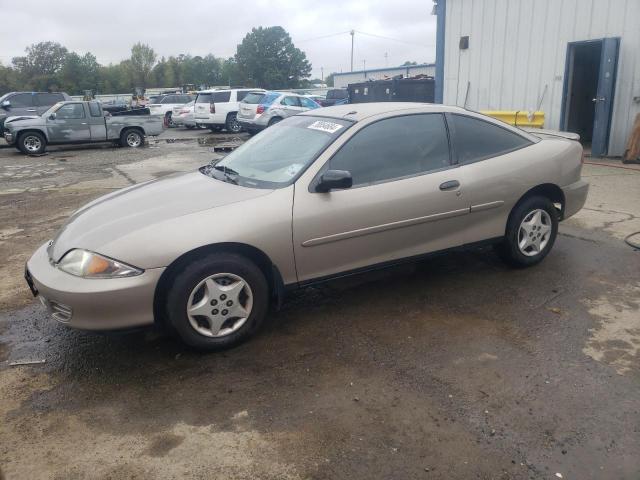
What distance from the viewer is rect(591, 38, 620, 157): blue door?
10.3 m

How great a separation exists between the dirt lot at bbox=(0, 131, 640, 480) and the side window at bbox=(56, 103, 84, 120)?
467 inches

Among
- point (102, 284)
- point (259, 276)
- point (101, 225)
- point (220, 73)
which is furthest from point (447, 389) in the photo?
point (220, 73)

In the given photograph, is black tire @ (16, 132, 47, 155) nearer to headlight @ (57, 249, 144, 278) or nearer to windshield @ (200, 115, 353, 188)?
windshield @ (200, 115, 353, 188)

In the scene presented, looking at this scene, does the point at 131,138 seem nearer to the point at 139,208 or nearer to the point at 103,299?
the point at 139,208

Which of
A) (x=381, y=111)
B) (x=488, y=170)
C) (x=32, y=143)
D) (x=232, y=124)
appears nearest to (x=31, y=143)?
(x=32, y=143)

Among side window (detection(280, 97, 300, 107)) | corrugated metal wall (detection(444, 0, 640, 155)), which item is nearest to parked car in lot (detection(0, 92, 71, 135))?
side window (detection(280, 97, 300, 107))

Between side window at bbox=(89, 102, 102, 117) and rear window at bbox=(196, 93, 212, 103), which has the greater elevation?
rear window at bbox=(196, 93, 212, 103)

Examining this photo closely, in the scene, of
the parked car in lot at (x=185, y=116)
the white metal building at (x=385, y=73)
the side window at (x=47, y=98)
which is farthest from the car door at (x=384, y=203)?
the white metal building at (x=385, y=73)

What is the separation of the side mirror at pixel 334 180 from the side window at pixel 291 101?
48.6 feet

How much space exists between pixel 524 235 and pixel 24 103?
18870 mm

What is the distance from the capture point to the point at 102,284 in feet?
10.4

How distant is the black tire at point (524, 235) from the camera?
4695 millimetres

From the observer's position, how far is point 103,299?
3154 mm

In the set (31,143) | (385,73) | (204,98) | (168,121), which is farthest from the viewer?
(385,73)
